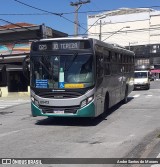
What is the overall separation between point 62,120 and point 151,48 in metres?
112

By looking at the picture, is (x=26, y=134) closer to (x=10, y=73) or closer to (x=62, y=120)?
(x=62, y=120)

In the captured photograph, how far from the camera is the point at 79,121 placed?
49.6 ft

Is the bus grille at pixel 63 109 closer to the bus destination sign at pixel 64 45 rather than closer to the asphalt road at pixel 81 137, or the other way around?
the asphalt road at pixel 81 137

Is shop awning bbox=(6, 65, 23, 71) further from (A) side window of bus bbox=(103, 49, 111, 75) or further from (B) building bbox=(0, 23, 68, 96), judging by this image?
(A) side window of bus bbox=(103, 49, 111, 75)

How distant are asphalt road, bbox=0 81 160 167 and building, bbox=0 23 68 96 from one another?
2083 cm

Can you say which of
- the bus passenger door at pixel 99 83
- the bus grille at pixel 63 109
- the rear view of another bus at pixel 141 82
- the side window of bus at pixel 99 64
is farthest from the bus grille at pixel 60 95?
the rear view of another bus at pixel 141 82

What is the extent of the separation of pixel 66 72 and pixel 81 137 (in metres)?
2.96

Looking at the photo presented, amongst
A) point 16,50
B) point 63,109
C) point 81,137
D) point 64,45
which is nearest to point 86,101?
point 63,109

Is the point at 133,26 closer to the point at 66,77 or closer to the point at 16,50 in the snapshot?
the point at 16,50

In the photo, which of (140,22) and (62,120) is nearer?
(62,120)

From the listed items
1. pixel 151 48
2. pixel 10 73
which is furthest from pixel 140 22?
pixel 10 73

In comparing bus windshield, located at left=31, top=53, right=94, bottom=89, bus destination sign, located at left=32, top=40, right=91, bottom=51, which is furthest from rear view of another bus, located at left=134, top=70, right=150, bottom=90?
bus windshield, located at left=31, top=53, right=94, bottom=89

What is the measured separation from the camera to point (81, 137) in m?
11.4

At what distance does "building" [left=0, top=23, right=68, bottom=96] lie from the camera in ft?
120
